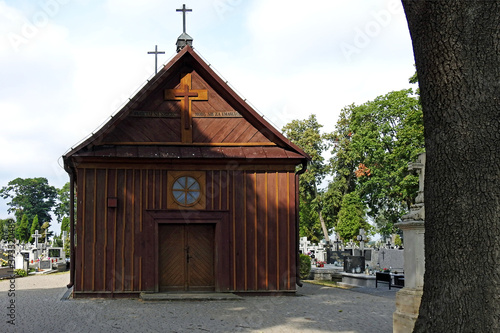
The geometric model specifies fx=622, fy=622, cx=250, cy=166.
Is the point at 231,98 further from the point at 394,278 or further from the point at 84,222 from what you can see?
the point at 394,278

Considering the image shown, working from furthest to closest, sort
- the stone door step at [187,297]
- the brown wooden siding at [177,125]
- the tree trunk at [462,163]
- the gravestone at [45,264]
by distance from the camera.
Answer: the gravestone at [45,264] → the brown wooden siding at [177,125] → the stone door step at [187,297] → the tree trunk at [462,163]

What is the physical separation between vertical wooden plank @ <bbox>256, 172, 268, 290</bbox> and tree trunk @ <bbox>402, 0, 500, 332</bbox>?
1120cm

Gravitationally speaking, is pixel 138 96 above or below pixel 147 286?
above

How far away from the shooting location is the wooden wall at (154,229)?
54.0 ft

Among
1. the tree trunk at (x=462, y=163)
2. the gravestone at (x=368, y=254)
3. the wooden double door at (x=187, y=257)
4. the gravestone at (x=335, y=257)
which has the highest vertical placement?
the tree trunk at (x=462, y=163)

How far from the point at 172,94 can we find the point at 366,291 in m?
8.37

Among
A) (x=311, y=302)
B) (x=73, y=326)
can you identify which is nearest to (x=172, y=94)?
(x=311, y=302)

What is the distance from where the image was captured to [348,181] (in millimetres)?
47719

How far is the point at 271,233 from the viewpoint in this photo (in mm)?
17094

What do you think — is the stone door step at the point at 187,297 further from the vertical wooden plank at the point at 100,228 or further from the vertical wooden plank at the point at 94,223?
the vertical wooden plank at the point at 94,223

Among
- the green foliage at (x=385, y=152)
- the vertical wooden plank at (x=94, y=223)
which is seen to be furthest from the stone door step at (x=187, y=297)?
the green foliage at (x=385, y=152)

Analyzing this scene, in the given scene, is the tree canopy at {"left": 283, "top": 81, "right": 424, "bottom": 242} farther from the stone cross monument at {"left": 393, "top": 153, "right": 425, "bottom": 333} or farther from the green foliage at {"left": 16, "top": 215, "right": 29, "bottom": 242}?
the green foliage at {"left": 16, "top": 215, "right": 29, "bottom": 242}

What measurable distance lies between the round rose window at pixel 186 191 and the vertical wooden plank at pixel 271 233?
78.3 inches

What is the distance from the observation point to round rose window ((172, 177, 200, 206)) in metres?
17.0
